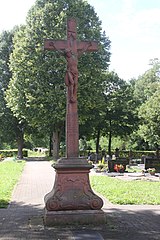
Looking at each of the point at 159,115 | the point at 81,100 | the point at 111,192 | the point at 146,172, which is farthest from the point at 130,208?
the point at 159,115

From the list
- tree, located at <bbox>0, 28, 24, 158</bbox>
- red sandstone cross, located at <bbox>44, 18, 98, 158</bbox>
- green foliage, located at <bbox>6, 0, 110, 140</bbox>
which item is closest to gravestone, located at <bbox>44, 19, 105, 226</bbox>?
red sandstone cross, located at <bbox>44, 18, 98, 158</bbox>

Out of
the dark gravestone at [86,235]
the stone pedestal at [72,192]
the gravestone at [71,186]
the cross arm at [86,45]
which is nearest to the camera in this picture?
the dark gravestone at [86,235]

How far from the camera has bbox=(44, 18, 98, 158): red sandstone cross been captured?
8.34m

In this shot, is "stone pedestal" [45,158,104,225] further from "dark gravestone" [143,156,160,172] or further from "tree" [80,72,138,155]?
"tree" [80,72,138,155]

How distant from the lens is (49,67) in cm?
3131

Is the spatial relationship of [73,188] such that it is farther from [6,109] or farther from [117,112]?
[117,112]

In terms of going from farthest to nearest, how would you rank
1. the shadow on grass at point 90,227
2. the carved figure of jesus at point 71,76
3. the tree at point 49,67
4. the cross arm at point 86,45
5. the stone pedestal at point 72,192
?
1. the tree at point 49,67
2. the cross arm at point 86,45
3. the carved figure of jesus at point 71,76
4. the stone pedestal at point 72,192
5. the shadow on grass at point 90,227

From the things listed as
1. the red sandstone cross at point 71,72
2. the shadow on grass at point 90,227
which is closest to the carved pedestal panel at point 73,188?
the red sandstone cross at point 71,72

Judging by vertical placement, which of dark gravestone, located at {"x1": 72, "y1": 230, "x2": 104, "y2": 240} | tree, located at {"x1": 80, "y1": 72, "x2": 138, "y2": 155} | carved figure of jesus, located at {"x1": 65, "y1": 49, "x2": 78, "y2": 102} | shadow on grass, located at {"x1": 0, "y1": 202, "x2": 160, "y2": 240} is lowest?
shadow on grass, located at {"x1": 0, "y1": 202, "x2": 160, "y2": 240}

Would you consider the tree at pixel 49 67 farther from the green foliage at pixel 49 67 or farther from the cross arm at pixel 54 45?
the cross arm at pixel 54 45

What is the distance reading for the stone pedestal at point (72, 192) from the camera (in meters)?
7.95

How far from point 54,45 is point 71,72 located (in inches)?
29.9

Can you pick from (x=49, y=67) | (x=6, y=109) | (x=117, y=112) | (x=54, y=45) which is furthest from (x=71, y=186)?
(x=117, y=112)

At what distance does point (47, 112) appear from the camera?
1222 inches
